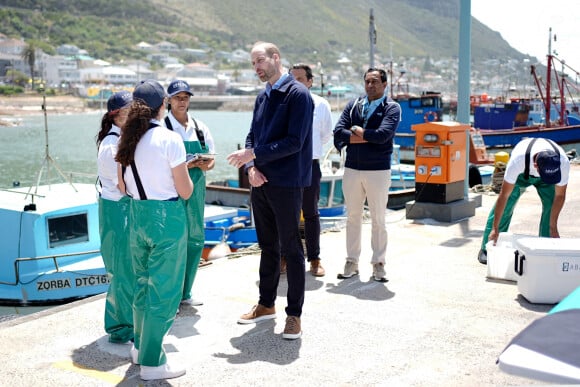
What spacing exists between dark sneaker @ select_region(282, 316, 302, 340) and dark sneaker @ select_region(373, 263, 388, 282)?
5.47 ft

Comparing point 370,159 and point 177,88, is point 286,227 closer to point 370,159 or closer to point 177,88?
point 177,88

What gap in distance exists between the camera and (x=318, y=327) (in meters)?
5.10

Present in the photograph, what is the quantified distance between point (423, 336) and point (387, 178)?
5.93 feet

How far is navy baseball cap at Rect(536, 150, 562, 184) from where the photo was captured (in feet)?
19.7

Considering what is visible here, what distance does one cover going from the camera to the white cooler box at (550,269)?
5379 millimetres

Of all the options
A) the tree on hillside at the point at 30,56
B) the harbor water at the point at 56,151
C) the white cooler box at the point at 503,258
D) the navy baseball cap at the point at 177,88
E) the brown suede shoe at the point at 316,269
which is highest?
the tree on hillside at the point at 30,56

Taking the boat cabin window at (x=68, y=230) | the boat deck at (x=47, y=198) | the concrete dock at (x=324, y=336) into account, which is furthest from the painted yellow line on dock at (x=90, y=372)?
the boat cabin window at (x=68, y=230)

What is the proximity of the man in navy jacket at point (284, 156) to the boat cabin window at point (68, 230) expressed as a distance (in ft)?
17.8

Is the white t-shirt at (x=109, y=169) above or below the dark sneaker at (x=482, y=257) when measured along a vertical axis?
above

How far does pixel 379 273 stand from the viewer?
6.36 meters

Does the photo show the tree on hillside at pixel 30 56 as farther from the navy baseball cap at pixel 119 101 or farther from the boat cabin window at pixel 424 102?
the navy baseball cap at pixel 119 101

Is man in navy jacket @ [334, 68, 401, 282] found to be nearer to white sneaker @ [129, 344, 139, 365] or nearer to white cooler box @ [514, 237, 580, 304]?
white cooler box @ [514, 237, 580, 304]

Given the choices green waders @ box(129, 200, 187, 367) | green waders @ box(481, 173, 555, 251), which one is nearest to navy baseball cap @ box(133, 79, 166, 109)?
green waders @ box(129, 200, 187, 367)

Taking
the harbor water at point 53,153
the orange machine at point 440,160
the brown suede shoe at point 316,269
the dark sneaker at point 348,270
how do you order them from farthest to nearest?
the harbor water at point 53,153
the orange machine at point 440,160
the brown suede shoe at point 316,269
the dark sneaker at point 348,270
